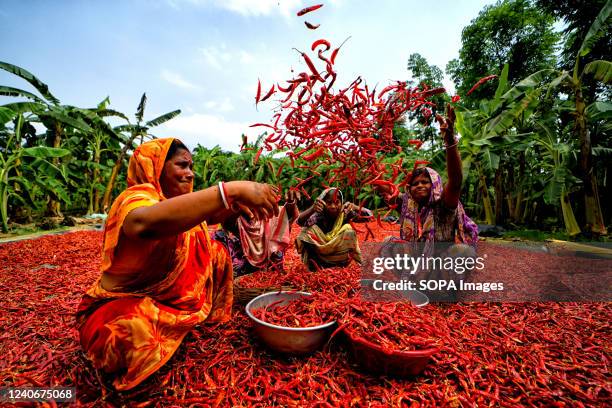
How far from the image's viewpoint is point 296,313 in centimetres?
177

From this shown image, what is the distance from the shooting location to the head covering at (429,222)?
2.70 metres

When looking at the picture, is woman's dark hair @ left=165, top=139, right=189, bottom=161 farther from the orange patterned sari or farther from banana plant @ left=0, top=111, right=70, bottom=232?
banana plant @ left=0, top=111, right=70, bottom=232

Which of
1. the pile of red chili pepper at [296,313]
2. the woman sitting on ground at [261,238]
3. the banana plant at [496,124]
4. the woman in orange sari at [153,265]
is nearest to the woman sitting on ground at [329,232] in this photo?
the woman sitting on ground at [261,238]

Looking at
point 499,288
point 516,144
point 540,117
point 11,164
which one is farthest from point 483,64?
point 11,164

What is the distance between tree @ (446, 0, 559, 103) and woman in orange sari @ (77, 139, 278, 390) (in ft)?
59.0

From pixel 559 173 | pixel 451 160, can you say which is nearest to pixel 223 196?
pixel 451 160

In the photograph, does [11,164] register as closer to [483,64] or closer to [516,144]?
[516,144]

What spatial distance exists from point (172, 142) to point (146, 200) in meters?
0.54

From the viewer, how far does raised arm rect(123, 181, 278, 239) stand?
1178 mm

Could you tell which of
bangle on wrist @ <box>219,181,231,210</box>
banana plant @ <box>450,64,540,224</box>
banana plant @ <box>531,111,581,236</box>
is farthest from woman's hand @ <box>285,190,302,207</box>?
banana plant @ <box>531,111,581,236</box>

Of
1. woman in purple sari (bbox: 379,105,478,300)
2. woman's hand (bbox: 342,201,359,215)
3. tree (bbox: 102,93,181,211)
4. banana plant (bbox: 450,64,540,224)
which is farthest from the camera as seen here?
tree (bbox: 102,93,181,211)

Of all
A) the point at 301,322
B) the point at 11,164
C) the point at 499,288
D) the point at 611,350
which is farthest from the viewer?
the point at 11,164

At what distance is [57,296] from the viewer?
2.93 m

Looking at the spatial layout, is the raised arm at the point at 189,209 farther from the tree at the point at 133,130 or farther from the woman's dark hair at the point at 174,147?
the tree at the point at 133,130
